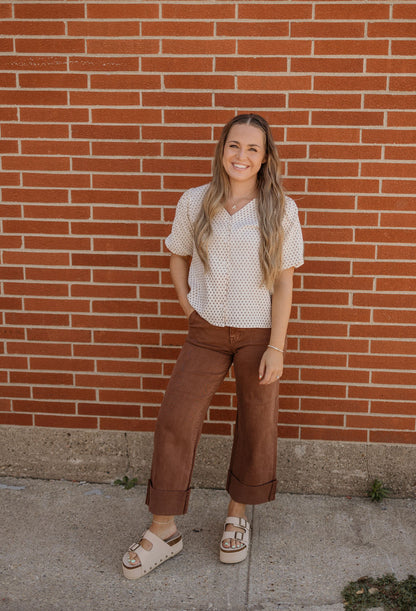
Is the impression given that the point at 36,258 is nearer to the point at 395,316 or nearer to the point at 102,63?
the point at 102,63

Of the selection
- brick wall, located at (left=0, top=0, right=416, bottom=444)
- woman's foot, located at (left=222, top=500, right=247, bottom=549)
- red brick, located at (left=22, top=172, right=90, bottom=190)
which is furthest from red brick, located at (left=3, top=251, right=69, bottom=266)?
woman's foot, located at (left=222, top=500, right=247, bottom=549)

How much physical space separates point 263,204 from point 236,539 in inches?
59.9

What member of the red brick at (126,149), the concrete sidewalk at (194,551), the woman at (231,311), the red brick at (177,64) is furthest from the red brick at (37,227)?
the concrete sidewalk at (194,551)

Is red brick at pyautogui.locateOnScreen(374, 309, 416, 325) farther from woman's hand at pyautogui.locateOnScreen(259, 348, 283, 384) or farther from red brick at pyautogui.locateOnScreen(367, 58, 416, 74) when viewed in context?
red brick at pyautogui.locateOnScreen(367, 58, 416, 74)

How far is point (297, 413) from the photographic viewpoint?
3.57m

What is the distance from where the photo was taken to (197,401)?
2.91 metres

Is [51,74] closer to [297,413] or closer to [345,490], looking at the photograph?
[297,413]

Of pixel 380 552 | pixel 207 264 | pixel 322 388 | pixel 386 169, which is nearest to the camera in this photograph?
pixel 207 264

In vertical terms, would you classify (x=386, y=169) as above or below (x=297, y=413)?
above

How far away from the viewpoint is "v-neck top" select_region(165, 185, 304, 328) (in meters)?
2.79

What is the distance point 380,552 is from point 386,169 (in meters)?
1.86

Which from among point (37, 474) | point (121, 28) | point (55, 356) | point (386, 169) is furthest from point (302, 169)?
point (37, 474)

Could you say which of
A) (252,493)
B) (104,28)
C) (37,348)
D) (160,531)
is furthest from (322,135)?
(160,531)

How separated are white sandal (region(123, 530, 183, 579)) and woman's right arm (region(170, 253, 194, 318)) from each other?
3.35 ft
